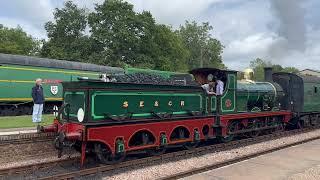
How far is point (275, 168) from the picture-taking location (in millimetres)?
10531

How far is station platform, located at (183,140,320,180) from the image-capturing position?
374 inches

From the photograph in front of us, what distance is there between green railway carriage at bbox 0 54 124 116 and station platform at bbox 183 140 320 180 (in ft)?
33.8

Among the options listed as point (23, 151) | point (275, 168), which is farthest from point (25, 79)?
point (275, 168)

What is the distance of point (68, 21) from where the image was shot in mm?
59000

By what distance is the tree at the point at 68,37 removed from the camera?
162 ft

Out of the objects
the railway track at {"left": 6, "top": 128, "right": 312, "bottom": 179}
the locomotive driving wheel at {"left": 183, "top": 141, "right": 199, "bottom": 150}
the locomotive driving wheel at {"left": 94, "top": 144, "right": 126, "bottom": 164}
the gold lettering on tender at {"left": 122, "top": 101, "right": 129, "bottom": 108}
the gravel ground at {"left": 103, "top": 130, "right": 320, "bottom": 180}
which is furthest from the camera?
the locomotive driving wheel at {"left": 183, "top": 141, "right": 199, "bottom": 150}

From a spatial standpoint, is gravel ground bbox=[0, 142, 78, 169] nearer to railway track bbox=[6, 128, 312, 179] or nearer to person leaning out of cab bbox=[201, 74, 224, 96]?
railway track bbox=[6, 128, 312, 179]

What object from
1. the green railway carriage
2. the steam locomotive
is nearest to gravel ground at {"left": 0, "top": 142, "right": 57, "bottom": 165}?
the steam locomotive

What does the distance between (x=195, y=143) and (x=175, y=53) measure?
45.5 meters

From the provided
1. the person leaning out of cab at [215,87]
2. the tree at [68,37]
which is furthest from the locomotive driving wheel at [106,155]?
the tree at [68,37]

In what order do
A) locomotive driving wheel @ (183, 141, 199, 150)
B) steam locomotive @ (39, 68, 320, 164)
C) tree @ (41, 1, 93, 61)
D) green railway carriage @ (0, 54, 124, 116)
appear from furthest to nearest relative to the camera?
tree @ (41, 1, 93, 61) < green railway carriage @ (0, 54, 124, 116) < locomotive driving wheel @ (183, 141, 199, 150) < steam locomotive @ (39, 68, 320, 164)

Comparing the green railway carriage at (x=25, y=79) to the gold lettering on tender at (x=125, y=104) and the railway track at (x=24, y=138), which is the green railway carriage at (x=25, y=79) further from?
the gold lettering on tender at (x=125, y=104)

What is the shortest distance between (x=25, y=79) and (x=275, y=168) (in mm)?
14797

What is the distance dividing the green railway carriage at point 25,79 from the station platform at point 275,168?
1032cm
